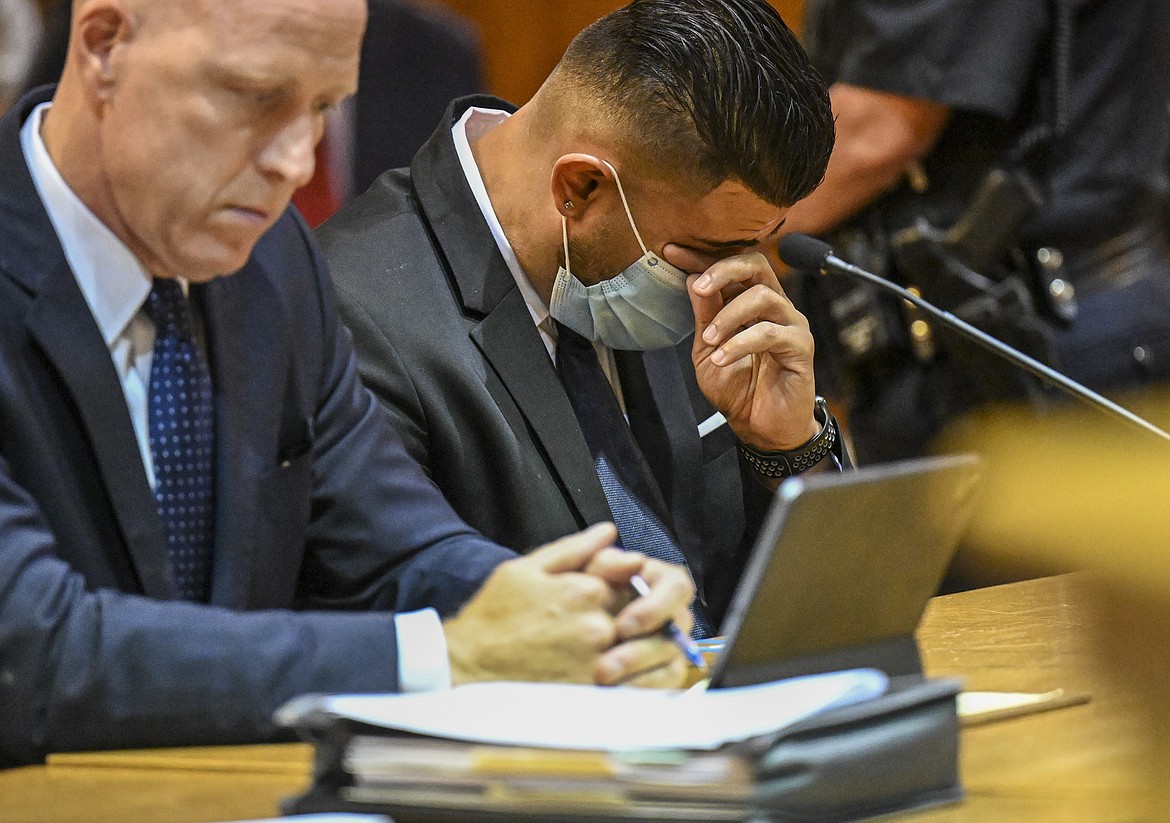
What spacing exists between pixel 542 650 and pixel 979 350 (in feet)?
6.53

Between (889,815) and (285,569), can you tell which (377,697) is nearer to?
(889,815)

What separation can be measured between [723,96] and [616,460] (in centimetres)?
48

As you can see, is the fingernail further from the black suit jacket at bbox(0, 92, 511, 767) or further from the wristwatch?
the wristwatch

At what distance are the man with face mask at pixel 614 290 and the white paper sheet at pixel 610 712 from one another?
81 centimetres

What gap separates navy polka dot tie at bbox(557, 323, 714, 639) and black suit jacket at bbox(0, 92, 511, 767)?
14.8 inches

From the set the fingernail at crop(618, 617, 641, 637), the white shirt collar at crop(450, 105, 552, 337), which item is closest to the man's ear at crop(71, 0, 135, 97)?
the fingernail at crop(618, 617, 641, 637)

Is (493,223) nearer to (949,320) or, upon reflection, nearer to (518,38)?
(949,320)

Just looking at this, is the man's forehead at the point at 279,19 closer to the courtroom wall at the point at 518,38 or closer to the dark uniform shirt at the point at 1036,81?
the dark uniform shirt at the point at 1036,81

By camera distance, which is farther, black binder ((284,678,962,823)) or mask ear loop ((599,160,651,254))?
mask ear loop ((599,160,651,254))

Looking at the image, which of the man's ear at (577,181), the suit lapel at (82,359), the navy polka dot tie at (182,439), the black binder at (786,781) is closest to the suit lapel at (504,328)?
the man's ear at (577,181)

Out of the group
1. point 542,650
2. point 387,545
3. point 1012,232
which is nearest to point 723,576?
point 387,545

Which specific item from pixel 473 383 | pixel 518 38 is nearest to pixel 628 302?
pixel 473 383

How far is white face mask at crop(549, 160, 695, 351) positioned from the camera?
2121mm

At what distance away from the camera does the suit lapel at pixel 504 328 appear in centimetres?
203
